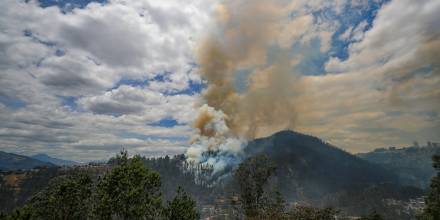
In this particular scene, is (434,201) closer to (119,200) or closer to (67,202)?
(119,200)

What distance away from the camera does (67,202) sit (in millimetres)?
71562

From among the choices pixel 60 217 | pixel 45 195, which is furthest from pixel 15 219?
pixel 45 195

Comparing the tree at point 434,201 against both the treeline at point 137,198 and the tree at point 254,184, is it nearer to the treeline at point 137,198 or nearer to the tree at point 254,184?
the treeline at point 137,198

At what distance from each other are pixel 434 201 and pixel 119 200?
7919 centimetres

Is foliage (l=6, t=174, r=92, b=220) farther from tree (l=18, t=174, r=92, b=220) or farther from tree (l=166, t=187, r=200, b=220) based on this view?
tree (l=166, t=187, r=200, b=220)

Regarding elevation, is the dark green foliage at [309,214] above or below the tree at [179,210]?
below

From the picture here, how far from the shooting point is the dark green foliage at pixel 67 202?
71.1 meters

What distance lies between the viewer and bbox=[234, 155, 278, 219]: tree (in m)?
93.6

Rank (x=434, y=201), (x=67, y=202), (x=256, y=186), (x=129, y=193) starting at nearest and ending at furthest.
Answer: (x=129, y=193)
(x=67, y=202)
(x=434, y=201)
(x=256, y=186)

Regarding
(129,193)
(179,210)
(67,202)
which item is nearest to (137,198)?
(129,193)

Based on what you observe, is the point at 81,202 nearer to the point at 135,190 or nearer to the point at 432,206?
the point at 135,190

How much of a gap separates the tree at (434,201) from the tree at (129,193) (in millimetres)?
67077

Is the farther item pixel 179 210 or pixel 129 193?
pixel 179 210

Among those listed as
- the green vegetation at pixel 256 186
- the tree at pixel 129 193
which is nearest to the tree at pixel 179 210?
the tree at pixel 129 193
